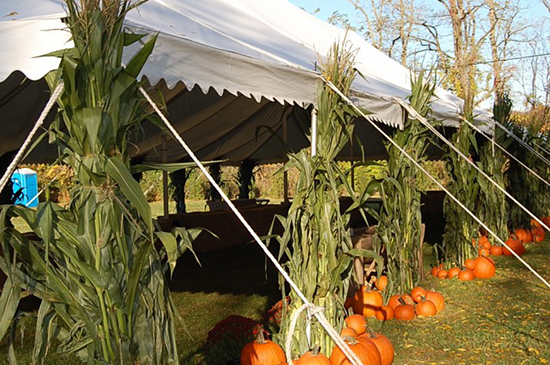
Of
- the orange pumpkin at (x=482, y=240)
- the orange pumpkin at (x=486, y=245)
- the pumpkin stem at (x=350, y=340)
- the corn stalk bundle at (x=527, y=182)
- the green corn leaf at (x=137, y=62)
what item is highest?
the green corn leaf at (x=137, y=62)

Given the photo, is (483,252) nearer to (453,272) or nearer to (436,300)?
(453,272)

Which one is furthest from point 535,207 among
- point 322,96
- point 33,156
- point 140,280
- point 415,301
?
point 140,280

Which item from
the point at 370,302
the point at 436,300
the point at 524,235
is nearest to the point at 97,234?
the point at 370,302

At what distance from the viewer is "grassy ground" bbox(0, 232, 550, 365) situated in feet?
13.3

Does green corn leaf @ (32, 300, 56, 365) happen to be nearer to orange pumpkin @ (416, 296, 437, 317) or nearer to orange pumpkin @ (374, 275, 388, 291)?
orange pumpkin @ (416, 296, 437, 317)

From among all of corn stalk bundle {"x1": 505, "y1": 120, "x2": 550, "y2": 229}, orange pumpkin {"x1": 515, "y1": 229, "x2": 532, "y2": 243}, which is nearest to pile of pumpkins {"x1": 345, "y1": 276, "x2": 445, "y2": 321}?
orange pumpkin {"x1": 515, "y1": 229, "x2": 532, "y2": 243}

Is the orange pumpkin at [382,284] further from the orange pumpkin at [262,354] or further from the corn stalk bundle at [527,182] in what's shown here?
the corn stalk bundle at [527,182]

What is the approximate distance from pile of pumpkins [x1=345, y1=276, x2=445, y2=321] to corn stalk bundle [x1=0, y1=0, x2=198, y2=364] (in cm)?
293

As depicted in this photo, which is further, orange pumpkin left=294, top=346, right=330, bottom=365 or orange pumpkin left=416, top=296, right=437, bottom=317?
orange pumpkin left=416, top=296, right=437, bottom=317

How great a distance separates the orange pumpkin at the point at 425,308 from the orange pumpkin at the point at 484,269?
156 centimetres

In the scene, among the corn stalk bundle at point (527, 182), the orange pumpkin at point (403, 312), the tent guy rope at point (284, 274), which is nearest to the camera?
the tent guy rope at point (284, 274)

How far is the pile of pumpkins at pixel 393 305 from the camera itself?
16.3 ft

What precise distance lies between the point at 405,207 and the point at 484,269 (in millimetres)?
1567

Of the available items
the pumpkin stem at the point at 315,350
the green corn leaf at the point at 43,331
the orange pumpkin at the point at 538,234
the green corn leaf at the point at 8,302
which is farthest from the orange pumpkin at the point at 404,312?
the orange pumpkin at the point at 538,234
